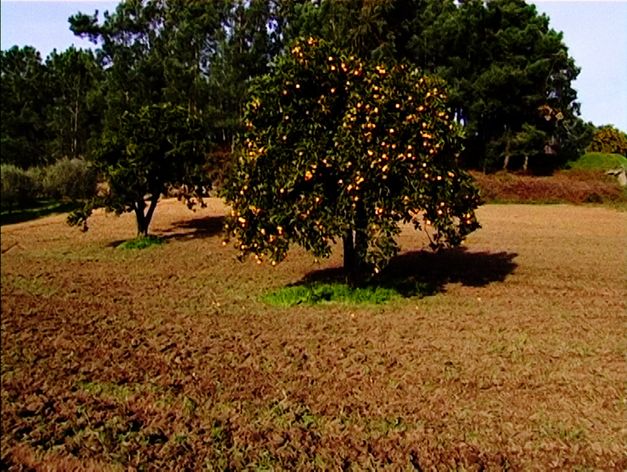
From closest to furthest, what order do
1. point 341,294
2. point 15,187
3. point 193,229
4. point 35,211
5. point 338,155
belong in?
point 15,187 → point 35,211 → point 338,155 → point 341,294 → point 193,229

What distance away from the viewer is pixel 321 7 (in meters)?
15.0

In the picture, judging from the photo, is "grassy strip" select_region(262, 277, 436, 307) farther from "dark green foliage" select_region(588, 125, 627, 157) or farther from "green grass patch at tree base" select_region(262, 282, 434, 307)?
"dark green foliage" select_region(588, 125, 627, 157)

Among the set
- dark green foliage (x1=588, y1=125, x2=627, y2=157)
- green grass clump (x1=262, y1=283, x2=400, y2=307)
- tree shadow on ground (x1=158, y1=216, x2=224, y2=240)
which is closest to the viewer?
dark green foliage (x1=588, y1=125, x2=627, y2=157)

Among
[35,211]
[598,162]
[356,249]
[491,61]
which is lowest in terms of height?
[356,249]

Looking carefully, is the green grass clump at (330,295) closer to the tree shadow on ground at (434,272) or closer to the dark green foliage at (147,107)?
the tree shadow on ground at (434,272)

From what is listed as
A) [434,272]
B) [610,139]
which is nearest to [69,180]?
[610,139]

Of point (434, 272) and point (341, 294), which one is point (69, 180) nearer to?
point (341, 294)

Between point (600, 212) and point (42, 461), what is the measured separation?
4164 millimetres

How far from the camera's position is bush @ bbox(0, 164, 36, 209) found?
1169 mm

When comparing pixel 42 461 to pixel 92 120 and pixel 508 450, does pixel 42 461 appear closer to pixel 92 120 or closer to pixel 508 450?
pixel 92 120

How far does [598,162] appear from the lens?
3.80m

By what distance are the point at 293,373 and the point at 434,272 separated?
19.3ft

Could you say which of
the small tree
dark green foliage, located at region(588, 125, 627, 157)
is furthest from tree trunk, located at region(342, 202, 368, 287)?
the small tree

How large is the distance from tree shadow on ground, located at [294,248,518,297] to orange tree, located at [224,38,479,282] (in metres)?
1.72
